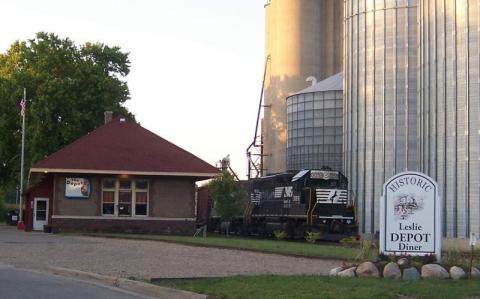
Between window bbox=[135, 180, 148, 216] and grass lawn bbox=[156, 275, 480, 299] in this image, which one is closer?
grass lawn bbox=[156, 275, 480, 299]

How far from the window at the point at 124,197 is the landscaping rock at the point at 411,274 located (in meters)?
28.3

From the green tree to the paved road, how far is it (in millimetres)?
27896

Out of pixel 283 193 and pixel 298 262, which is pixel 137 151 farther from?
pixel 298 262

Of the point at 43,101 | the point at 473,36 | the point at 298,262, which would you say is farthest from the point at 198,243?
the point at 43,101

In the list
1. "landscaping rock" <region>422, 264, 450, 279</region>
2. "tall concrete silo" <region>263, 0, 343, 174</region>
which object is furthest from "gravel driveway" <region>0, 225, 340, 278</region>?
"tall concrete silo" <region>263, 0, 343, 174</region>

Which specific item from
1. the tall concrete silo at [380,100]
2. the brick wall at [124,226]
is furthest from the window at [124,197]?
the tall concrete silo at [380,100]

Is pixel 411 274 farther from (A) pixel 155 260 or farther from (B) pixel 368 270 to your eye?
(A) pixel 155 260

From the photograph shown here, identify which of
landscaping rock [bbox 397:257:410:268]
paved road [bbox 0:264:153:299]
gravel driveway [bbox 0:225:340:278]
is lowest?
paved road [bbox 0:264:153:299]

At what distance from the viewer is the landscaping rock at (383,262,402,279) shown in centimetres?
1603

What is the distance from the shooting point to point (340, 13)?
8006 centimetres

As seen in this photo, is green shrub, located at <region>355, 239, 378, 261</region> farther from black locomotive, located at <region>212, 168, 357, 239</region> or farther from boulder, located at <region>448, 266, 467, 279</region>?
black locomotive, located at <region>212, 168, 357, 239</region>

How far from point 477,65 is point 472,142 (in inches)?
151

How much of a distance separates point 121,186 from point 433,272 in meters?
29.4

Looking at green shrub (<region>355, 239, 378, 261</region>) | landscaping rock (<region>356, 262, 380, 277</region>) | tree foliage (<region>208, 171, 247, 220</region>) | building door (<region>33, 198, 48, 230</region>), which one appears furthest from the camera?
building door (<region>33, 198, 48, 230</region>)
